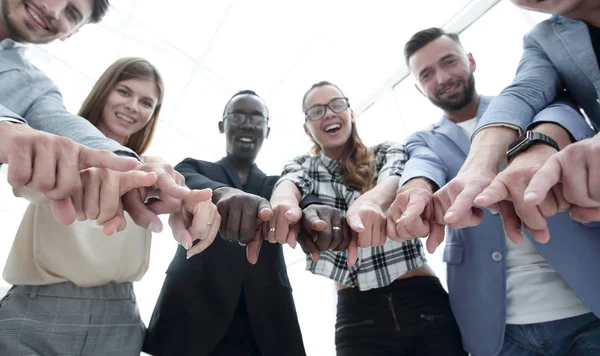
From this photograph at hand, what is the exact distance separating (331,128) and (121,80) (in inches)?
37.1

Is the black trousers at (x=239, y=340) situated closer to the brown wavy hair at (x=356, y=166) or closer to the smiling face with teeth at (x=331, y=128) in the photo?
the brown wavy hair at (x=356, y=166)

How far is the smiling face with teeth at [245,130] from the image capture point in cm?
153

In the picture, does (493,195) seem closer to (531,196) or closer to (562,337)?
(531,196)

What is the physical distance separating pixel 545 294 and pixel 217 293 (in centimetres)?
96

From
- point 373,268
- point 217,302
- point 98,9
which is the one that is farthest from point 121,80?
point 373,268

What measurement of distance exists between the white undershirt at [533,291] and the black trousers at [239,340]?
78cm

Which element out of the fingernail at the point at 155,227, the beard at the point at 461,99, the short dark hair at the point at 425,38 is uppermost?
the short dark hair at the point at 425,38

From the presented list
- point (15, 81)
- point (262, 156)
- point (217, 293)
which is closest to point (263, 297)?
point (217, 293)

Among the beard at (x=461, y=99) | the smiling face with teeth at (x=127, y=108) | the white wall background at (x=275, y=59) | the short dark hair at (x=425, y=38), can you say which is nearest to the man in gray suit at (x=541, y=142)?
the beard at (x=461, y=99)

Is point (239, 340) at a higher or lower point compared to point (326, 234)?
lower

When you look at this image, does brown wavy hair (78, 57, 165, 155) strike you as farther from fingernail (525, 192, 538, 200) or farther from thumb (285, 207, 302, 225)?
fingernail (525, 192, 538, 200)

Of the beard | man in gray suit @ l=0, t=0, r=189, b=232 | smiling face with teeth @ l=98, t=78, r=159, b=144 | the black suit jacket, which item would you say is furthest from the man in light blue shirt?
smiling face with teeth @ l=98, t=78, r=159, b=144

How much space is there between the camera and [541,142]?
736 millimetres

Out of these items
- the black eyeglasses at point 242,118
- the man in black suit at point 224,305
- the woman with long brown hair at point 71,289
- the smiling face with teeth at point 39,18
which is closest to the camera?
the woman with long brown hair at point 71,289
